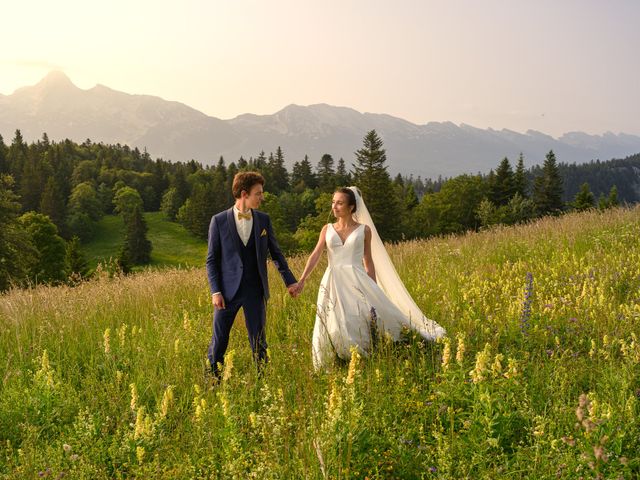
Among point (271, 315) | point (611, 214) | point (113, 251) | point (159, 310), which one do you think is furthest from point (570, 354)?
point (113, 251)

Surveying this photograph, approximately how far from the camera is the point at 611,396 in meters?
3.92

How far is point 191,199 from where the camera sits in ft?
379

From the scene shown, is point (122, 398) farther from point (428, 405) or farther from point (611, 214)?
point (611, 214)

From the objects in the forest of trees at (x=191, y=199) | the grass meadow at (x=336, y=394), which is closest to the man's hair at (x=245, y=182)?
the grass meadow at (x=336, y=394)

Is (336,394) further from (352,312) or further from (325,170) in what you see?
(325,170)

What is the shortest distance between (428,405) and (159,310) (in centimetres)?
529

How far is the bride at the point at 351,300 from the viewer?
5453 mm

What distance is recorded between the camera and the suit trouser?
17.1ft

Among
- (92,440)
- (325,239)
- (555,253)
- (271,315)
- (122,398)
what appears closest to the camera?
(92,440)

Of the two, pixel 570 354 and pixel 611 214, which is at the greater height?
pixel 611 214

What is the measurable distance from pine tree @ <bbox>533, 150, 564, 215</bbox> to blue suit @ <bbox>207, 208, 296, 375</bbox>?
7393 cm

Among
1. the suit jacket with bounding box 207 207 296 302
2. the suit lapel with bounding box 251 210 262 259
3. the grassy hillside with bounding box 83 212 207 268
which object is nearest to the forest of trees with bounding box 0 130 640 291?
the grassy hillside with bounding box 83 212 207 268

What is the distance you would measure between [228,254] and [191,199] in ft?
378

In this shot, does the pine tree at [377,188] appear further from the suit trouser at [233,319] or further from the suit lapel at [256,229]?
the suit trouser at [233,319]
